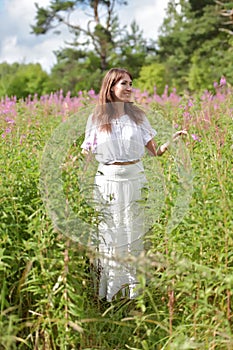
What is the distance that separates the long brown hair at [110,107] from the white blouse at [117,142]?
36mm

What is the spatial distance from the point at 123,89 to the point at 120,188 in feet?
1.98

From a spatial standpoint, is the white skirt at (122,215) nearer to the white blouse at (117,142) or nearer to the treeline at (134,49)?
the white blouse at (117,142)

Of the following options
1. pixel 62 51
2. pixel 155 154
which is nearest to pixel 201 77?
pixel 62 51

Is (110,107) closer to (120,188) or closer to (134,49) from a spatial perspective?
(120,188)

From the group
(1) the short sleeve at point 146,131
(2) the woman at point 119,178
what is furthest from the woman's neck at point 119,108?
(1) the short sleeve at point 146,131

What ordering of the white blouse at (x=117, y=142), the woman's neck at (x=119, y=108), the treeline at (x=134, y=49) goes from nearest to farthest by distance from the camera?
the white blouse at (x=117, y=142) → the woman's neck at (x=119, y=108) → the treeline at (x=134, y=49)

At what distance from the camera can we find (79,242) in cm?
263

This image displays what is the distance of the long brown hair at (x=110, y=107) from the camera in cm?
331

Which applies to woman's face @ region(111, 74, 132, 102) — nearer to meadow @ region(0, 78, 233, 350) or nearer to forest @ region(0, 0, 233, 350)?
forest @ region(0, 0, 233, 350)

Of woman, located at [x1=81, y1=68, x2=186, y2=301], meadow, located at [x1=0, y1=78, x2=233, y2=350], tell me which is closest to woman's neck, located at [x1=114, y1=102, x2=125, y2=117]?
woman, located at [x1=81, y1=68, x2=186, y2=301]

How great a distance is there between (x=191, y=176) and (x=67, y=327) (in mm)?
947

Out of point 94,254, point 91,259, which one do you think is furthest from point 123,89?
point 91,259

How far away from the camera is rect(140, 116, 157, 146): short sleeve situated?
3.35 meters

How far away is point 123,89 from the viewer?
3342mm
